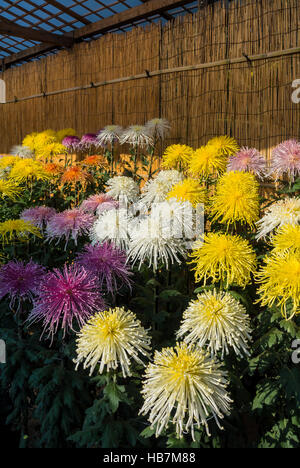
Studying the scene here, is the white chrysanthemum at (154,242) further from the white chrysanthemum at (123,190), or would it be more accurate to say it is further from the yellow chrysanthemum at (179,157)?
the yellow chrysanthemum at (179,157)

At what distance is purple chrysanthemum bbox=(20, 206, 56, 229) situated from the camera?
1.92 meters

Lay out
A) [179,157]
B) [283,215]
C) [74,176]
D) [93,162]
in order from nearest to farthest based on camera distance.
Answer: [283,215] → [179,157] → [74,176] → [93,162]

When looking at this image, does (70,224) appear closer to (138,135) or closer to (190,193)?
(190,193)

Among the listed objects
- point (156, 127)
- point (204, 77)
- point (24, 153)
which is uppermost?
point (204, 77)

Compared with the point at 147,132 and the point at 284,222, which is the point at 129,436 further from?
the point at 147,132

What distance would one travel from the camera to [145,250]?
1366 mm

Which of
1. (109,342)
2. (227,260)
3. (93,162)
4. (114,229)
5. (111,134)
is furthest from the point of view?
(111,134)

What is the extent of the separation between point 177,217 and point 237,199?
27cm

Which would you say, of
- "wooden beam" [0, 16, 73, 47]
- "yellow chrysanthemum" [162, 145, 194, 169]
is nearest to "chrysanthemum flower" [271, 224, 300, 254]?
"yellow chrysanthemum" [162, 145, 194, 169]

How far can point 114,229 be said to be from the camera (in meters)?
1.58

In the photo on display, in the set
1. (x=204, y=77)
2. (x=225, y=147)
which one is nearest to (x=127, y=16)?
(x=204, y=77)

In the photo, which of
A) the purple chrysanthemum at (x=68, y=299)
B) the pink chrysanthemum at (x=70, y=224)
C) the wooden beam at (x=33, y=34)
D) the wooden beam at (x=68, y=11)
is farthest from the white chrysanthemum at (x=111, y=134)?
the wooden beam at (x=33, y=34)

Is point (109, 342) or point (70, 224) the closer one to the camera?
point (109, 342)

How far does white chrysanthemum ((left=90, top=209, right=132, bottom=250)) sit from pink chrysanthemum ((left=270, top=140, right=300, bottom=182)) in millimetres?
788
